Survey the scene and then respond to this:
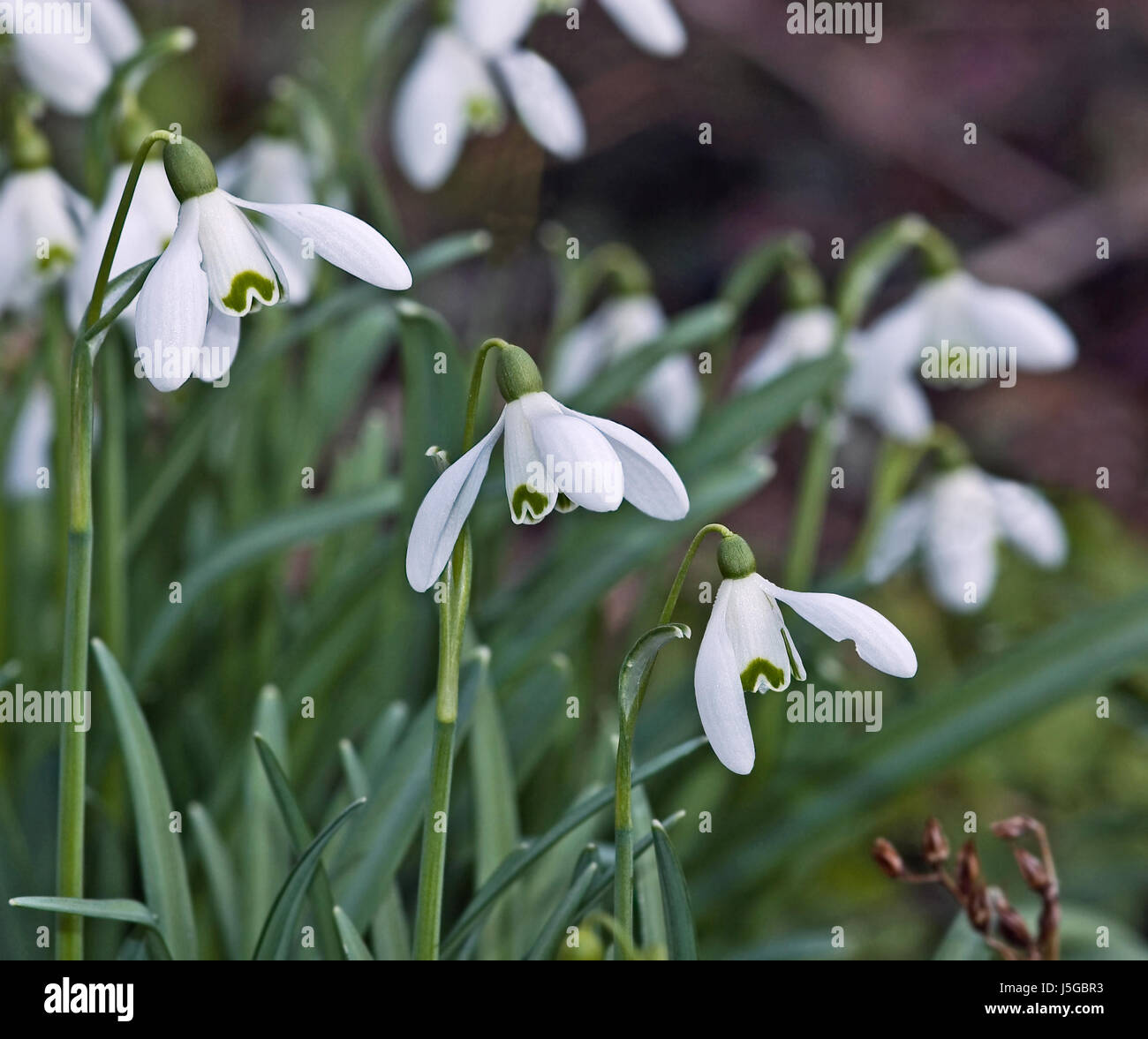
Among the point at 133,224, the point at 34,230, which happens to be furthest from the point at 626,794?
the point at 34,230

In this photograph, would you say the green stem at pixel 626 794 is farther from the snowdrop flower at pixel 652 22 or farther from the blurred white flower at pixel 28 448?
the blurred white flower at pixel 28 448

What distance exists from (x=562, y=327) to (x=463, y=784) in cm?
70

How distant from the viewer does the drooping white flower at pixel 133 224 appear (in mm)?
1111

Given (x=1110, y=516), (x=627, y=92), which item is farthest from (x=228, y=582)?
(x=627, y=92)

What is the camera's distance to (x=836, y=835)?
145 centimetres

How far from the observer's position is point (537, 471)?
73 centimetres

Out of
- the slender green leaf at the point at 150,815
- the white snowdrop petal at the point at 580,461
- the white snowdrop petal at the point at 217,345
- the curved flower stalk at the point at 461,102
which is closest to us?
the white snowdrop petal at the point at 580,461

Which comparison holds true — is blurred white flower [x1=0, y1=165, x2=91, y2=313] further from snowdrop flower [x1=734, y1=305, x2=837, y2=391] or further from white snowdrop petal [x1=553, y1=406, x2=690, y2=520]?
snowdrop flower [x1=734, y1=305, x2=837, y2=391]

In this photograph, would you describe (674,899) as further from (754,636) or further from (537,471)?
(537,471)

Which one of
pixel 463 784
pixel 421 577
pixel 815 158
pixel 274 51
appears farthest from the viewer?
pixel 274 51

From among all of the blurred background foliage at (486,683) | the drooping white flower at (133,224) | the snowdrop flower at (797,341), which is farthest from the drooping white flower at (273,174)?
the snowdrop flower at (797,341)

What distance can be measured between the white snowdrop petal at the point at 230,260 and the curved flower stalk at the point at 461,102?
75 cm

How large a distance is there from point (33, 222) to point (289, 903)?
74cm

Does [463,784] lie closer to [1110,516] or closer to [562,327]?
[562,327]
